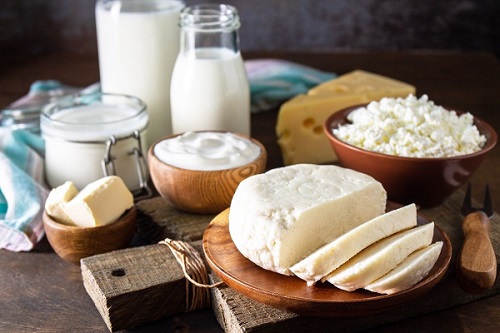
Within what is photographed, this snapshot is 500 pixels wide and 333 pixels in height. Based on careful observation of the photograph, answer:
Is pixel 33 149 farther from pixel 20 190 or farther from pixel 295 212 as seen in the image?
pixel 295 212

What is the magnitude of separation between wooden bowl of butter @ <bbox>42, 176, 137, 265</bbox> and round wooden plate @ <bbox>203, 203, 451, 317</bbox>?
0.21 meters

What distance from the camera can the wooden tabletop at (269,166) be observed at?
1.06m

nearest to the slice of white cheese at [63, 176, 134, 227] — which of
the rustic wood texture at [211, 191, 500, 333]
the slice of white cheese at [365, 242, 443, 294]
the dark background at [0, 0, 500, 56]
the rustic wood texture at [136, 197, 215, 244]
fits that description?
the rustic wood texture at [136, 197, 215, 244]

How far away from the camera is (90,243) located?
1.18 m

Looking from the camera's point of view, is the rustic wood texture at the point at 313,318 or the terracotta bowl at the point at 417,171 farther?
the terracotta bowl at the point at 417,171

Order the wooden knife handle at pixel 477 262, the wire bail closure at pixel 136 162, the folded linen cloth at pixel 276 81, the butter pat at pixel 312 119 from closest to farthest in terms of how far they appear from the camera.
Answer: the wooden knife handle at pixel 477 262 → the wire bail closure at pixel 136 162 → the butter pat at pixel 312 119 → the folded linen cloth at pixel 276 81

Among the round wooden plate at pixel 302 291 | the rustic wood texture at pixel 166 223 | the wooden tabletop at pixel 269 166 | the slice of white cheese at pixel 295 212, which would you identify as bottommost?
the wooden tabletop at pixel 269 166

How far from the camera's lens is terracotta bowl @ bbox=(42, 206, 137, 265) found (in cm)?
117

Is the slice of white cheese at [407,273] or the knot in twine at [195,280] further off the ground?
the slice of white cheese at [407,273]

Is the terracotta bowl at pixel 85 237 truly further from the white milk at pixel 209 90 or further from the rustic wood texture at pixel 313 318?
the white milk at pixel 209 90

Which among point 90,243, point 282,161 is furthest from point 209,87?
point 90,243

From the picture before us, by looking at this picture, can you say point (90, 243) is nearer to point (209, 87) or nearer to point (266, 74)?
point (209, 87)

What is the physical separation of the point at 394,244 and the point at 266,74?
115cm

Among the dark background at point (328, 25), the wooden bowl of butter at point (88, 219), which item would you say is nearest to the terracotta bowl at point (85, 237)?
the wooden bowl of butter at point (88, 219)
